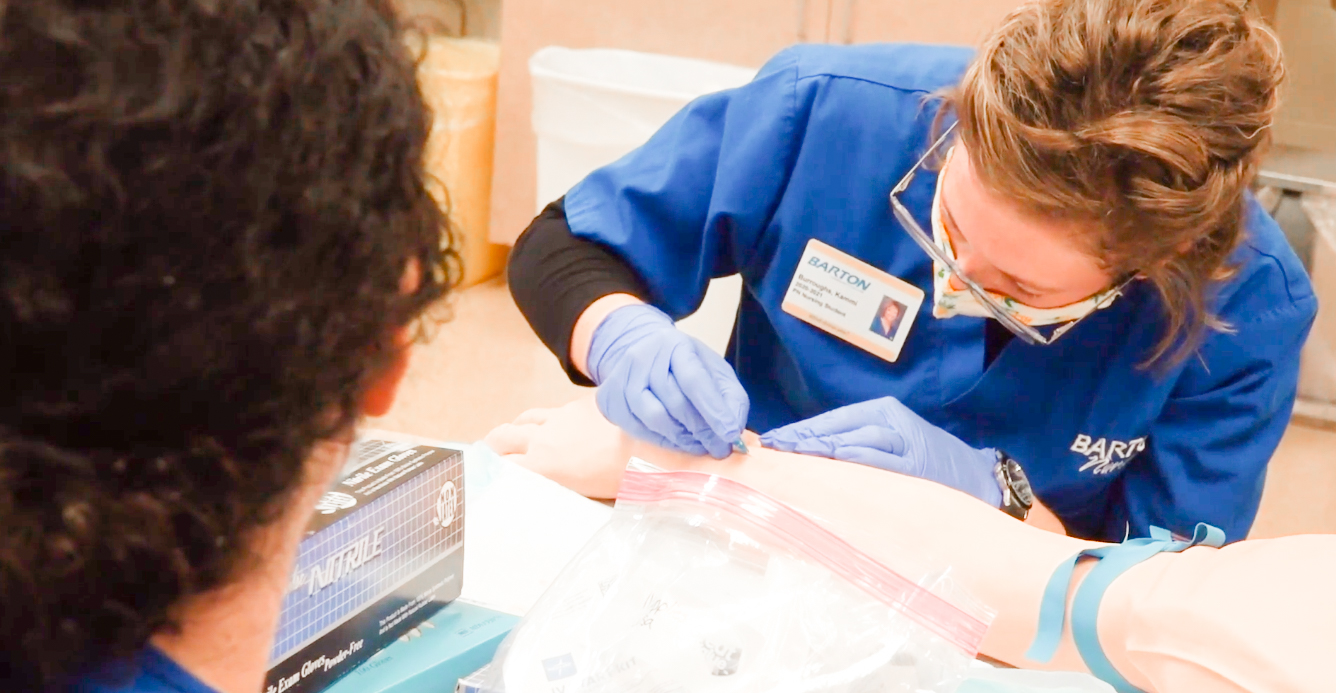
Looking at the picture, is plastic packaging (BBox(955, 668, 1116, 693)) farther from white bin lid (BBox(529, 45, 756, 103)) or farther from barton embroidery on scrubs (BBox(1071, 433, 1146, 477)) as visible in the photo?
white bin lid (BBox(529, 45, 756, 103))

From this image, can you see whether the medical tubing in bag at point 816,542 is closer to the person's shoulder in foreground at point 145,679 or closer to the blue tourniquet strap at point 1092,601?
the blue tourniquet strap at point 1092,601

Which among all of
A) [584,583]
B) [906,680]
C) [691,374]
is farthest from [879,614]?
[691,374]

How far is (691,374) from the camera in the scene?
102cm

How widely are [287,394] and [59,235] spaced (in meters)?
0.09

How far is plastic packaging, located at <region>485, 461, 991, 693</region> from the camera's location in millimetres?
680

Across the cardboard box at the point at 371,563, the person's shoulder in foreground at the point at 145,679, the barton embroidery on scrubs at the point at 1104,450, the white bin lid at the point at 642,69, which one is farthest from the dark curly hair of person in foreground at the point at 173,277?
the white bin lid at the point at 642,69

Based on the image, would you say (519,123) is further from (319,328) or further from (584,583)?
(319,328)

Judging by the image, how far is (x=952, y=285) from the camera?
41.3 inches

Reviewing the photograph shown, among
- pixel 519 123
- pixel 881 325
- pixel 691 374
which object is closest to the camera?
pixel 691 374

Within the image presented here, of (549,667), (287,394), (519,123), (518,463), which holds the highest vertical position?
(287,394)

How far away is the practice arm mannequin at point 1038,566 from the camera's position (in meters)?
0.69

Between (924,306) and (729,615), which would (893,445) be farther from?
(729,615)

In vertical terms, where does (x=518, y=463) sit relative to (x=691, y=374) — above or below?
below

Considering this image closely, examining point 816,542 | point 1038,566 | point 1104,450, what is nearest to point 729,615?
point 816,542
